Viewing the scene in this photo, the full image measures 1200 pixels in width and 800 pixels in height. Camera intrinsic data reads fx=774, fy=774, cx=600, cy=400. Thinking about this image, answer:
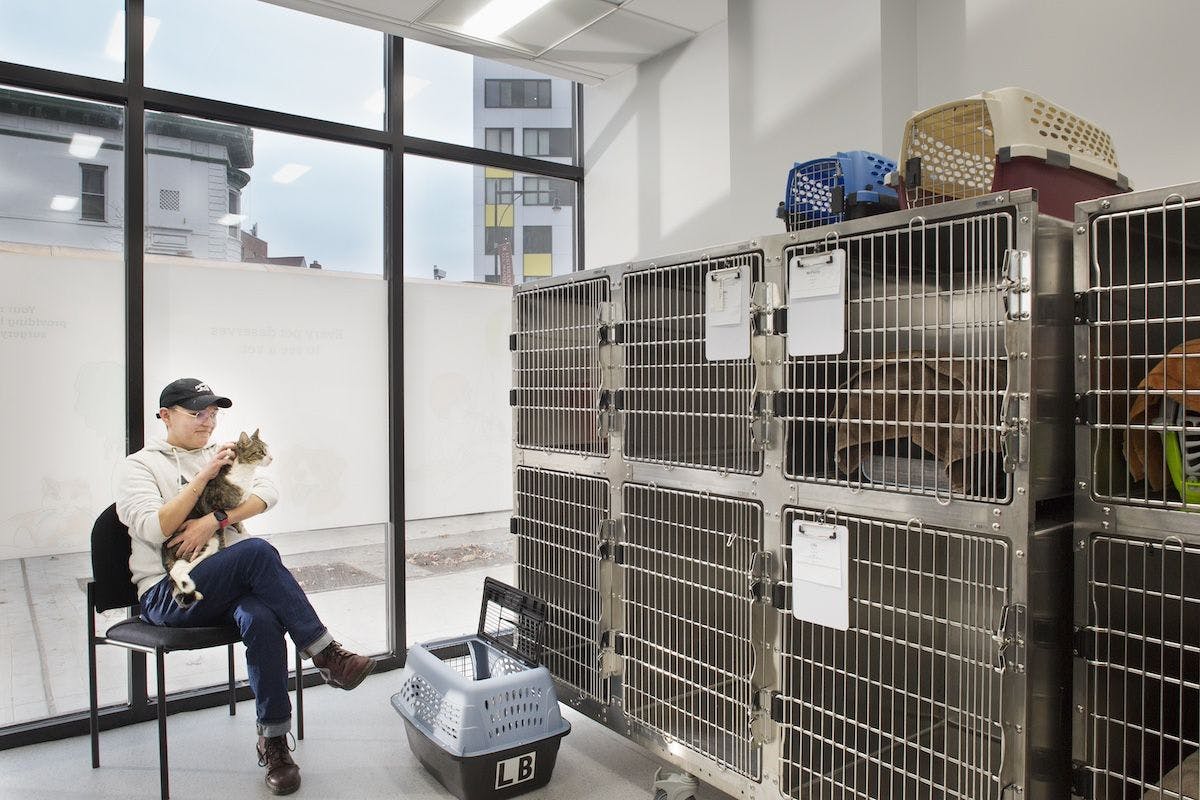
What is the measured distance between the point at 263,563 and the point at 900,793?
2.03 m

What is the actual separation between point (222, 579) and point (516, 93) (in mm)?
2663

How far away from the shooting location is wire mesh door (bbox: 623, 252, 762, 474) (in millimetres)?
2066

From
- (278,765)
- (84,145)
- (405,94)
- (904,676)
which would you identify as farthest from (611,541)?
(84,145)

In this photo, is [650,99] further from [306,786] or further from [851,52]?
[306,786]

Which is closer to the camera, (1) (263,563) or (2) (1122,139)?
(2) (1122,139)

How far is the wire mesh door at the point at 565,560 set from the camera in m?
2.52

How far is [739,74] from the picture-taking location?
3.00 metres

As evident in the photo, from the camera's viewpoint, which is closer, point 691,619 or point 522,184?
point 691,619

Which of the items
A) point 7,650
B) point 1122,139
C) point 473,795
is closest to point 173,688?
point 7,650

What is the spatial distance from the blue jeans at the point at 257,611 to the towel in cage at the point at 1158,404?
2423mm

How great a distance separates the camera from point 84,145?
9.60ft

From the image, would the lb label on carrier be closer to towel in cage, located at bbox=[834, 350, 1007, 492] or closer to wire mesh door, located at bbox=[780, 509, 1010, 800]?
wire mesh door, located at bbox=[780, 509, 1010, 800]

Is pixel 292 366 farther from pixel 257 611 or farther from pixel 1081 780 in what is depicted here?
pixel 1081 780

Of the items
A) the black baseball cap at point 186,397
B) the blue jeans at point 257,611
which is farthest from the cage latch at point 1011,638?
the black baseball cap at point 186,397
